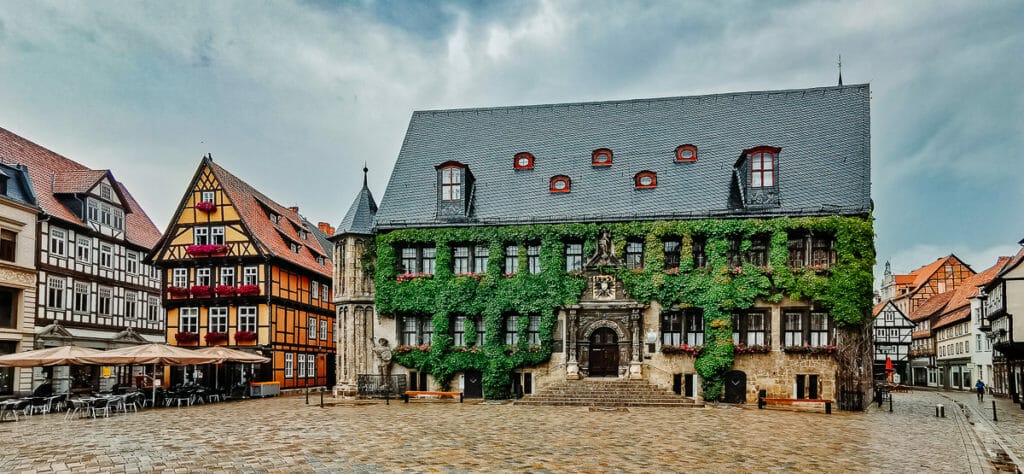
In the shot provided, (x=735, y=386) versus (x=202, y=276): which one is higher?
(x=202, y=276)

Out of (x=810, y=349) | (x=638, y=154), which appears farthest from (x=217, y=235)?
(x=810, y=349)

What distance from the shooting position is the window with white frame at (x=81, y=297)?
3922 cm

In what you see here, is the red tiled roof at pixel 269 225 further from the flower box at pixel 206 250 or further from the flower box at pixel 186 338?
the flower box at pixel 186 338

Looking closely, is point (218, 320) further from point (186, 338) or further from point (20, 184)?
point (20, 184)

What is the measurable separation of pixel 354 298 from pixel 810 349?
19102mm

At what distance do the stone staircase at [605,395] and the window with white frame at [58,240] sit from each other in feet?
74.4

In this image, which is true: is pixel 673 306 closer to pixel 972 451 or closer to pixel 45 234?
pixel 972 451

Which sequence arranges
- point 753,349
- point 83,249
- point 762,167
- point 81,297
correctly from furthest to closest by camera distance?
point 83,249
point 81,297
point 762,167
point 753,349

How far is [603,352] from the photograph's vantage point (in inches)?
1329

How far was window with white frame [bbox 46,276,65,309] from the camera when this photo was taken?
1463 inches

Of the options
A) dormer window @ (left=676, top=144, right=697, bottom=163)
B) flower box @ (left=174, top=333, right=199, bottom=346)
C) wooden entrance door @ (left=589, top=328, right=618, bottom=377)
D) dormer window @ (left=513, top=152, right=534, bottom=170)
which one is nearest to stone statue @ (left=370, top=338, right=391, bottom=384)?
wooden entrance door @ (left=589, top=328, right=618, bottom=377)

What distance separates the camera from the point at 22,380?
116ft

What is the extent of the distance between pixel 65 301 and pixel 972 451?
121 ft

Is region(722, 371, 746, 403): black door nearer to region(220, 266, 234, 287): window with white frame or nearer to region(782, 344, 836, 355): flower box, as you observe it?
region(782, 344, 836, 355): flower box
